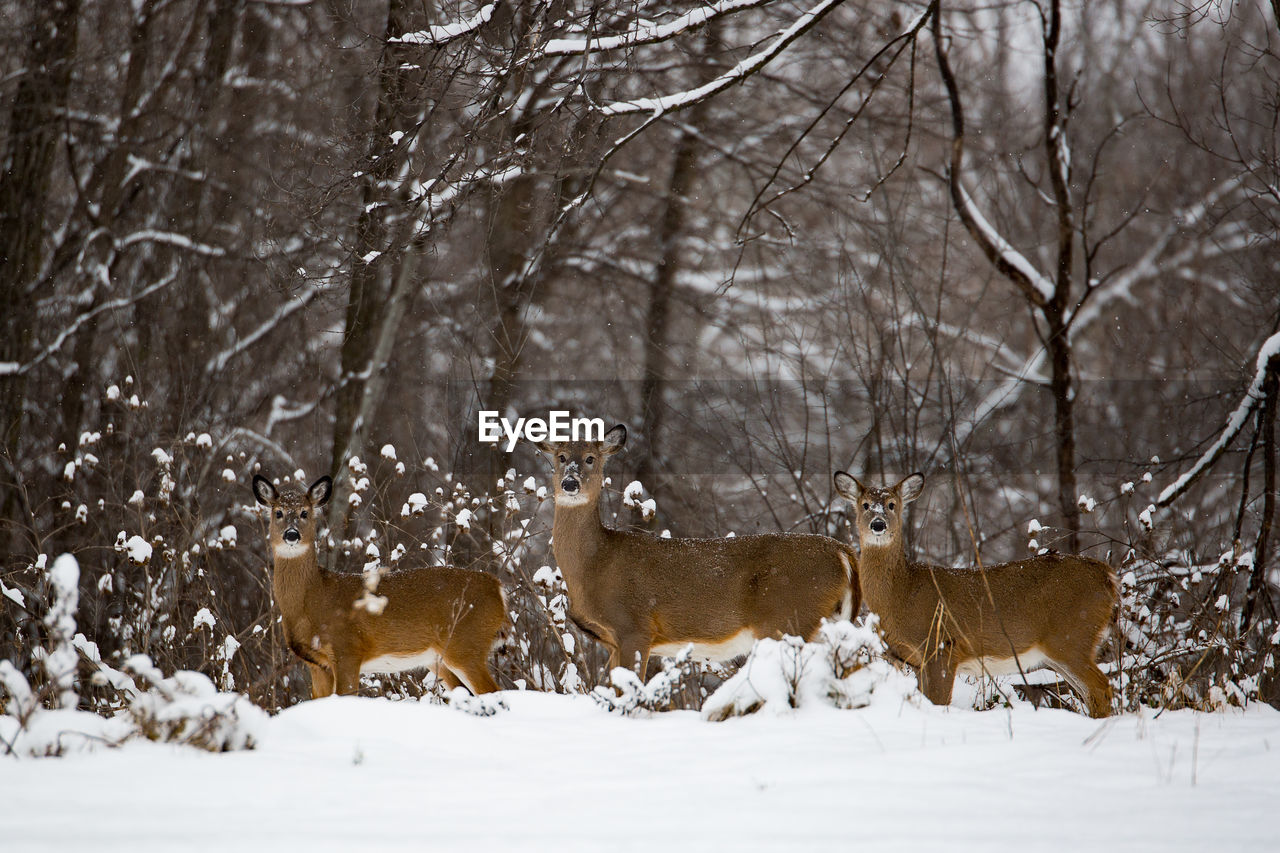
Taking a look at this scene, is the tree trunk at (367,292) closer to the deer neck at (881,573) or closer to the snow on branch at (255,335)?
the snow on branch at (255,335)

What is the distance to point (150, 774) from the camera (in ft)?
10.1

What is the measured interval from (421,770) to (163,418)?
31.2 feet

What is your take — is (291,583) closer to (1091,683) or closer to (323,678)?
(323,678)

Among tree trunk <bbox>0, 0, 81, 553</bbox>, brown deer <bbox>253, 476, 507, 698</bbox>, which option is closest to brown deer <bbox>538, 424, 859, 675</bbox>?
brown deer <bbox>253, 476, 507, 698</bbox>

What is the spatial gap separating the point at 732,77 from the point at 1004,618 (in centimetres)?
335

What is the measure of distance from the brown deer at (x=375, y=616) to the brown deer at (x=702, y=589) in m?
0.58

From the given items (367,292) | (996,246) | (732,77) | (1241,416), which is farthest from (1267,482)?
(367,292)

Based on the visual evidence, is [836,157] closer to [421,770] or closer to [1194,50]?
[1194,50]

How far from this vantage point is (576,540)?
6668 mm

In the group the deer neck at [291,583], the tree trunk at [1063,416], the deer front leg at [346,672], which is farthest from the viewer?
the tree trunk at [1063,416]

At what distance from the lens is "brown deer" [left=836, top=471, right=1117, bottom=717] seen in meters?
5.89

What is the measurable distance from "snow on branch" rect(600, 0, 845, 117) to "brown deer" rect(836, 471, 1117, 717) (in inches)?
104

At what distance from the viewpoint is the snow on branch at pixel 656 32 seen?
20.5 feet

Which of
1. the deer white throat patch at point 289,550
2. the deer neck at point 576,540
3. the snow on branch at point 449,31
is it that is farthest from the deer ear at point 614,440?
the snow on branch at point 449,31
